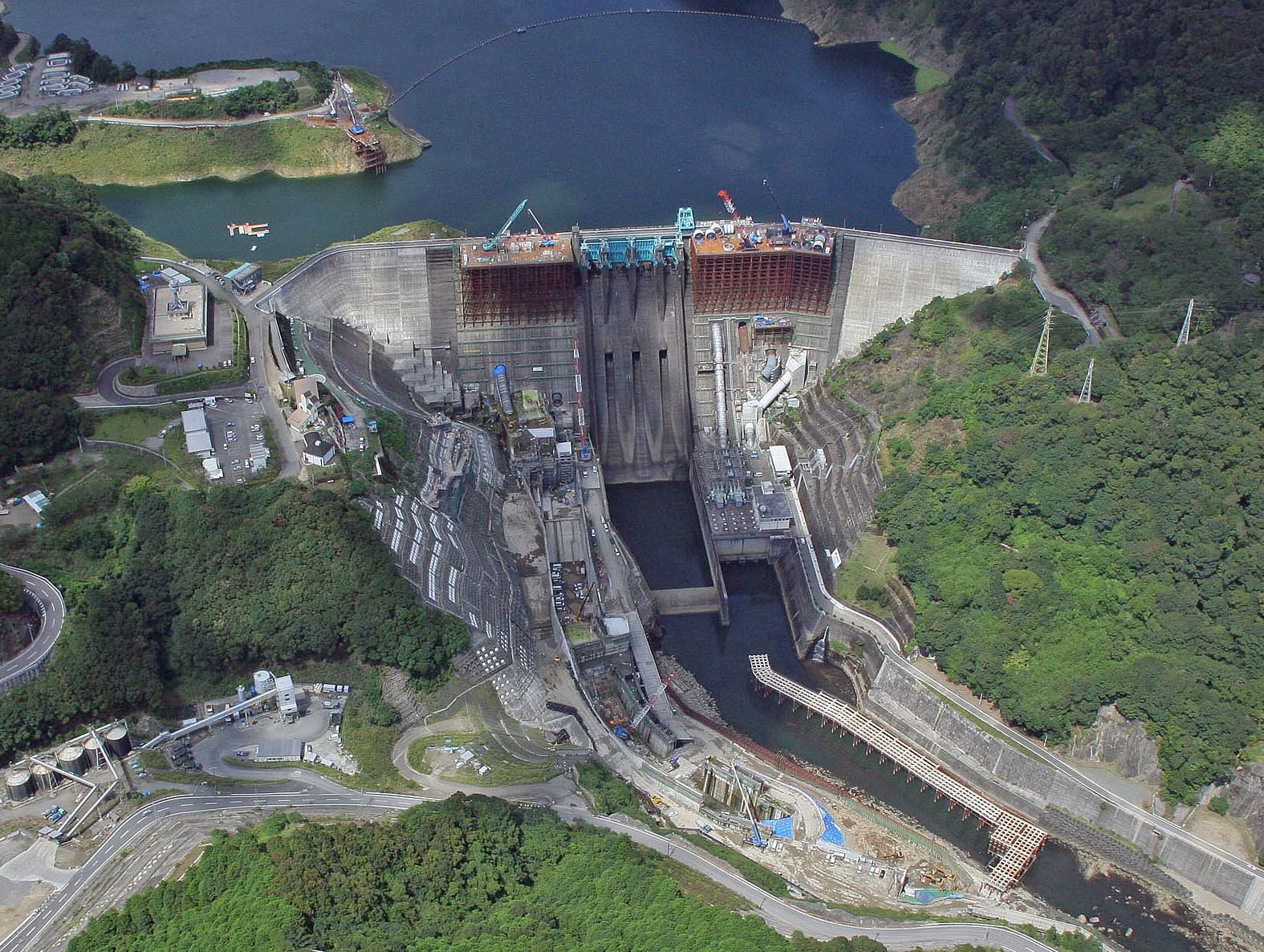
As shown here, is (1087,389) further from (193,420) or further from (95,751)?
(95,751)

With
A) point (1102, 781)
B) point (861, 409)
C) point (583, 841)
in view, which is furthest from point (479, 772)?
point (861, 409)

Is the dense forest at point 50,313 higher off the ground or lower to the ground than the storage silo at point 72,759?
higher

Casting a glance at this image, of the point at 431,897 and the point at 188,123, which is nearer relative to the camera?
the point at 431,897

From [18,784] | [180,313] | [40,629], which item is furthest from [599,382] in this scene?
[18,784]

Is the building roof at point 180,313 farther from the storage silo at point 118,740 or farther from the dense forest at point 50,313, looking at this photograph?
the storage silo at point 118,740

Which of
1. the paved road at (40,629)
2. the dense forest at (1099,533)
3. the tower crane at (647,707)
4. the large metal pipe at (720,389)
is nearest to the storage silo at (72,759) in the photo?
the paved road at (40,629)
